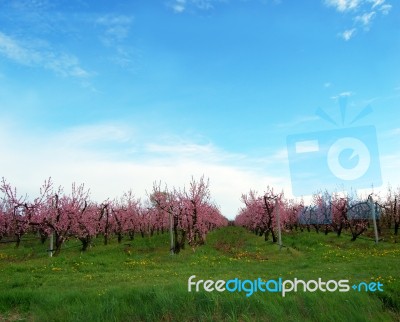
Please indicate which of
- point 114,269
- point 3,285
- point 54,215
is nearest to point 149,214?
point 54,215

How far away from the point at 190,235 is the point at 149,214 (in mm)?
23877

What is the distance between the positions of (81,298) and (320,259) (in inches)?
542

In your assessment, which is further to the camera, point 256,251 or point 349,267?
point 256,251

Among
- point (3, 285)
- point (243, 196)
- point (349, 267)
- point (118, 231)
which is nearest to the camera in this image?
point (3, 285)

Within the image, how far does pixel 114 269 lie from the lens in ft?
58.2

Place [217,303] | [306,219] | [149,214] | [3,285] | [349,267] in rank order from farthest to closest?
[306,219]
[149,214]
[349,267]
[3,285]
[217,303]

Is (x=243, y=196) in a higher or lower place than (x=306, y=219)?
higher

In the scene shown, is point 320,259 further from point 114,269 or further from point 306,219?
point 306,219

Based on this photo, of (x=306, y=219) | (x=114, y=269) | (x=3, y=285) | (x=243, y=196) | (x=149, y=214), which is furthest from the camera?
(x=306, y=219)

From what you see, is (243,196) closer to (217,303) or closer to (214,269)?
(214,269)

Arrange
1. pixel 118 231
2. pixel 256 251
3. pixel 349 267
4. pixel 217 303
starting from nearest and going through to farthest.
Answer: pixel 217 303, pixel 349 267, pixel 256 251, pixel 118 231

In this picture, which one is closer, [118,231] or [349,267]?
[349,267]

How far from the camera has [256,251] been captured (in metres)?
26.2

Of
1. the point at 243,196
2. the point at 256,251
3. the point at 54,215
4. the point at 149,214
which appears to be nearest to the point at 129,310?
the point at 256,251
